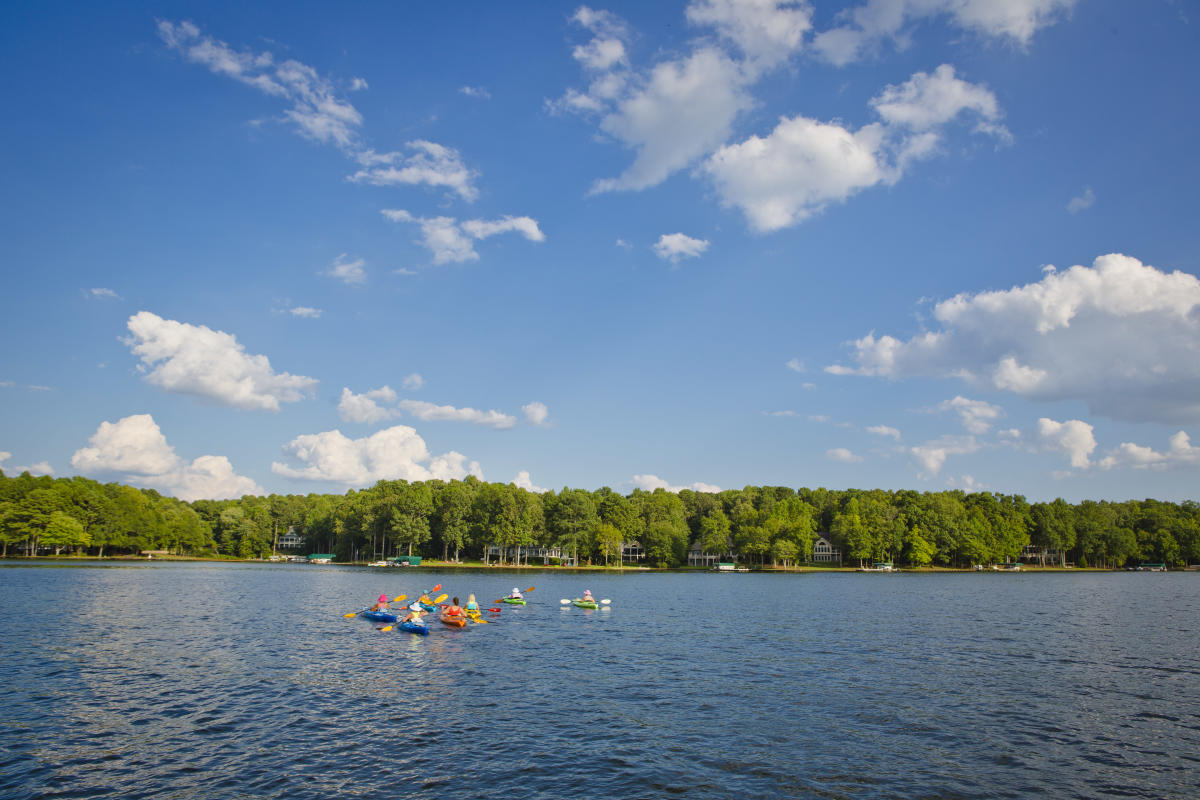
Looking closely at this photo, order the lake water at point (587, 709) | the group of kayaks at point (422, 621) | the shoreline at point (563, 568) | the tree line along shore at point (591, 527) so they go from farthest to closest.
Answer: the shoreline at point (563, 568), the tree line along shore at point (591, 527), the group of kayaks at point (422, 621), the lake water at point (587, 709)

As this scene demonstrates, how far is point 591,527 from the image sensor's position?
150875 millimetres

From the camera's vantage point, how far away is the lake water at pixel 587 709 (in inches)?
691

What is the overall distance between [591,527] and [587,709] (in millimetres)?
127432

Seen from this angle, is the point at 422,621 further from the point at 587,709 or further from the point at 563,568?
the point at 563,568

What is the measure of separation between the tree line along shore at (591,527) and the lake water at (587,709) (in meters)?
101

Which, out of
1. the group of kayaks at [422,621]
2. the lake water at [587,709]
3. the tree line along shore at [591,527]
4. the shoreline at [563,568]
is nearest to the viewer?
the lake water at [587,709]

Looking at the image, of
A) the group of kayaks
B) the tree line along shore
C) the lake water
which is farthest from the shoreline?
the lake water

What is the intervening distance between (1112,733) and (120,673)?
3970 cm

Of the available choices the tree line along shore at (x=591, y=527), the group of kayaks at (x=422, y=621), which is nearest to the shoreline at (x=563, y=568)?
the tree line along shore at (x=591, y=527)

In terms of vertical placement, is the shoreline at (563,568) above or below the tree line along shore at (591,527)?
below

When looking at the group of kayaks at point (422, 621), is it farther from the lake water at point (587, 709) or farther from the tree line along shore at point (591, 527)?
the tree line along shore at point (591, 527)

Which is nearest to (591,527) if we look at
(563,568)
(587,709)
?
(563,568)

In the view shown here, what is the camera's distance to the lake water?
1756 centimetres

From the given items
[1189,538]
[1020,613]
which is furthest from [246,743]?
[1189,538]
